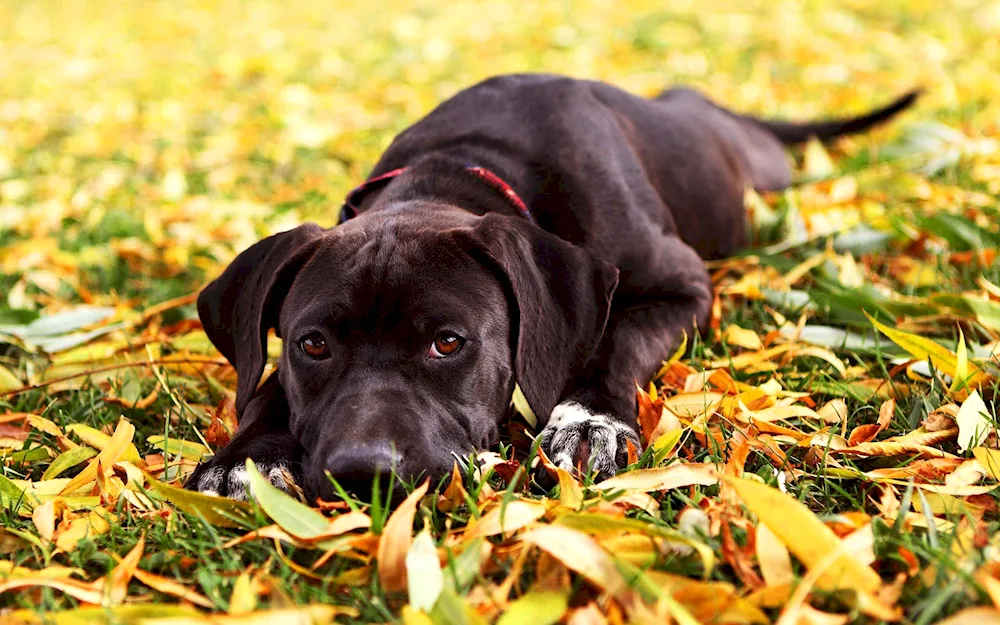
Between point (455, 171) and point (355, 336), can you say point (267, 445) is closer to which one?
point (355, 336)

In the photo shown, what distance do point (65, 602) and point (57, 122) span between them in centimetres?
749

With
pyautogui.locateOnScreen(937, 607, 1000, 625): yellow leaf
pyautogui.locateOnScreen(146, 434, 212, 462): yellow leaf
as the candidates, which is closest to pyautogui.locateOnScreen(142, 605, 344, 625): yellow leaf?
pyautogui.locateOnScreen(146, 434, 212, 462): yellow leaf

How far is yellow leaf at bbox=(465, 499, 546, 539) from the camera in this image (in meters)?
2.32

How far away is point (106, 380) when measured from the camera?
3.70 metres

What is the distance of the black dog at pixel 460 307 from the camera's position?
279 centimetres

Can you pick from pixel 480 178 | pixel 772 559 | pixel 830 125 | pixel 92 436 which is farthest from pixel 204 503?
pixel 830 125

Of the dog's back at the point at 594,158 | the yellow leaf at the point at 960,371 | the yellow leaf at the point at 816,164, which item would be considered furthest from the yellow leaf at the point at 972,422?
the yellow leaf at the point at 816,164

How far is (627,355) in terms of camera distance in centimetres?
339

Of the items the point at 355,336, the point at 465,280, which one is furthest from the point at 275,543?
the point at 465,280

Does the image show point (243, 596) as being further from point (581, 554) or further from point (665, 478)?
point (665, 478)

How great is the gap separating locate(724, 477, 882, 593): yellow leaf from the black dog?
710mm

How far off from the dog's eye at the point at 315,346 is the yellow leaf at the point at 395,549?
0.76 m

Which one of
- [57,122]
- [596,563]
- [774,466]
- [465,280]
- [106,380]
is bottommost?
[57,122]

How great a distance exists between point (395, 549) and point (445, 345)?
78 centimetres
